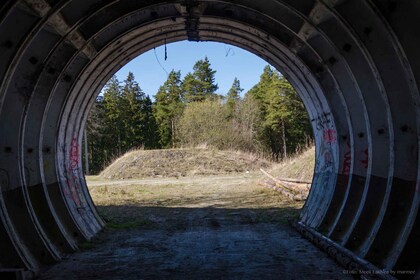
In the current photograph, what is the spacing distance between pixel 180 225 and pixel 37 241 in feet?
15.3

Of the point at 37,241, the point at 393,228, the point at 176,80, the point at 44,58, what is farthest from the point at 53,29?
the point at 176,80

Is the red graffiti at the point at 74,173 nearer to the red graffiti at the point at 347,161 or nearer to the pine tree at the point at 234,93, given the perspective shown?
the red graffiti at the point at 347,161

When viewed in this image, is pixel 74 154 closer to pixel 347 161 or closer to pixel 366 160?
pixel 347 161

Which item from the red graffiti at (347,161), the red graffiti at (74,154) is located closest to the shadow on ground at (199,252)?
the red graffiti at (347,161)

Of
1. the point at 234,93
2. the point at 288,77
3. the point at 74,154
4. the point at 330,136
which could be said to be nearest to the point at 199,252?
the point at 330,136

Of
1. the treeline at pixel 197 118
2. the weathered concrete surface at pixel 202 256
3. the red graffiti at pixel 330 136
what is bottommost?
the weathered concrete surface at pixel 202 256

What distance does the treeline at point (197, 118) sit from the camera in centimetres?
5800

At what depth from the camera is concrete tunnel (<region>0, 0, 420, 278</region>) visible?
17.8 ft

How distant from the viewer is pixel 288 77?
9828 mm

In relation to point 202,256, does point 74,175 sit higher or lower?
higher

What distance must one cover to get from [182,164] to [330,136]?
1245 inches

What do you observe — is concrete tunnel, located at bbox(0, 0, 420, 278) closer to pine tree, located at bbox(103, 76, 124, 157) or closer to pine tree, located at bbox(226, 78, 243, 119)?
pine tree, located at bbox(226, 78, 243, 119)

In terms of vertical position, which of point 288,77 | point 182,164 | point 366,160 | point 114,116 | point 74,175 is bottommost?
point 366,160

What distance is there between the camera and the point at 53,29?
21.7 ft
